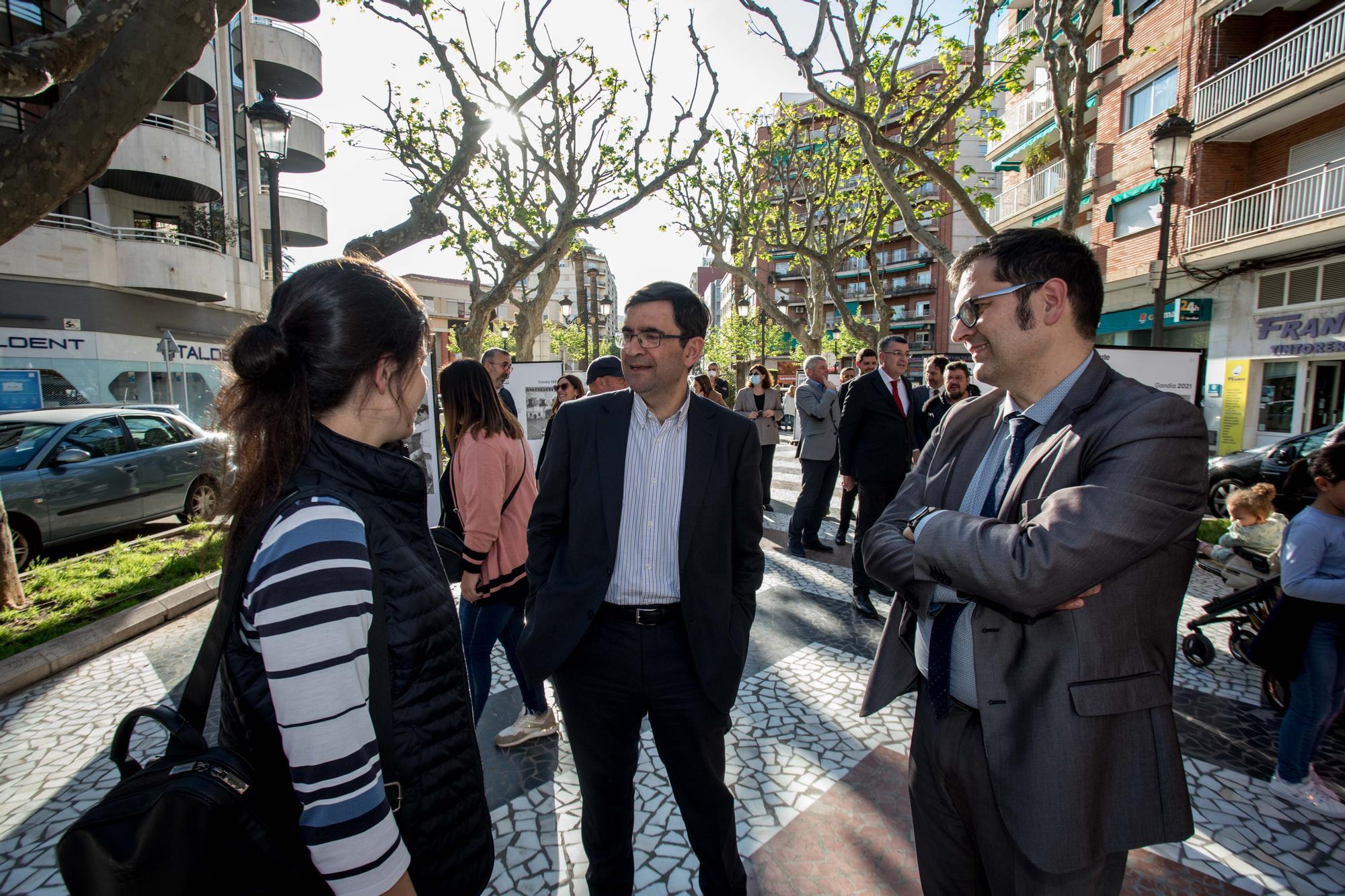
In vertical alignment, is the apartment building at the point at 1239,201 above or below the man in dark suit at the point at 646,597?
above

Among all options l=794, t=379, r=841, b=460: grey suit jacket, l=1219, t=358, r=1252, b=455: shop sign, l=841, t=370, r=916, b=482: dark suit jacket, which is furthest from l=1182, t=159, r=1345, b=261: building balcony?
l=841, t=370, r=916, b=482: dark suit jacket

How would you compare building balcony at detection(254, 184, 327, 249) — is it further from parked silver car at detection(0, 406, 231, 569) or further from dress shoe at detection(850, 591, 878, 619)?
dress shoe at detection(850, 591, 878, 619)

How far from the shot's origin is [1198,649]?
4.10 metres

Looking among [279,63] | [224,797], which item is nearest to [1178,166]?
[224,797]

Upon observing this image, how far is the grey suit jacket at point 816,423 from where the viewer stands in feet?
22.9

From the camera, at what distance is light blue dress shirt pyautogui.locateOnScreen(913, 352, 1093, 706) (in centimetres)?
164

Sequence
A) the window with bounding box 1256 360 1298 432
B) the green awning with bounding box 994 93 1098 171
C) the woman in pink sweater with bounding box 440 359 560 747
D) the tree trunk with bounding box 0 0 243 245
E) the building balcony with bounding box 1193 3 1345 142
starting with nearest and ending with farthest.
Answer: the woman in pink sweater with bounding box 440 359 560 747
the tree trunk with bounding box 0 0 243 245
the building balcony with bounding box 1193 3 1345 142
the window with bounding box 1256 360 1298 432
the green awning with bounding box 994 93 1098 171

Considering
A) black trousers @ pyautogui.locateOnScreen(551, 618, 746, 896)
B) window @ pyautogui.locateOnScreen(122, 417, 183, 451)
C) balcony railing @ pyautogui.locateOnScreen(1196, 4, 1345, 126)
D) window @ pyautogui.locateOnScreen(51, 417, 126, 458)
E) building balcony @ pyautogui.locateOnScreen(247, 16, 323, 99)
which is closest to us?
black trousers @ pyautogui.locateOnScreen(551, 618, 746, 896)

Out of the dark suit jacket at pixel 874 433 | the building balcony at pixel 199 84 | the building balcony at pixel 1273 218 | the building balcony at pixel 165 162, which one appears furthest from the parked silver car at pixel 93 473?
the building balcony at pixel 1273 218

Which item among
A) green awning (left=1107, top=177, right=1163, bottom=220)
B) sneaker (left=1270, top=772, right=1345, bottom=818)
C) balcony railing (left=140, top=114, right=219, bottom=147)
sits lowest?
sneaker (left=1270, top=772, right=1345, bottom=818)

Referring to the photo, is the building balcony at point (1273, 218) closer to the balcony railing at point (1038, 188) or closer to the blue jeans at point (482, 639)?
the balcony railing at point (1038, 188)

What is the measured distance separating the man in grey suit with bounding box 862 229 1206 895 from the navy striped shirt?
1.22 metres

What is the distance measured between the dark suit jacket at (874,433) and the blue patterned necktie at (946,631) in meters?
3.82

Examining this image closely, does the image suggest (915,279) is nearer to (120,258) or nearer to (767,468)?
(120,258)
